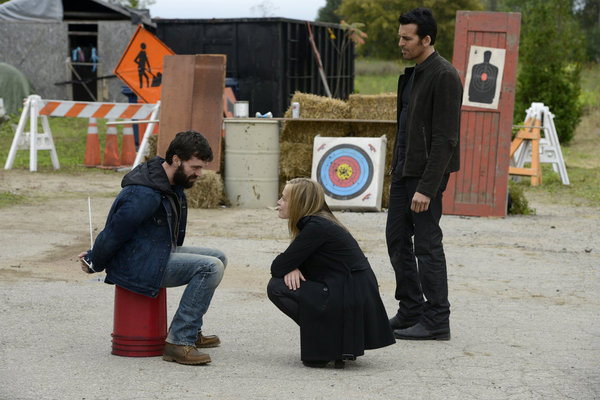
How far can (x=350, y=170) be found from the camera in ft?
41.6

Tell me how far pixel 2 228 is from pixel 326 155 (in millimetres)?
4455

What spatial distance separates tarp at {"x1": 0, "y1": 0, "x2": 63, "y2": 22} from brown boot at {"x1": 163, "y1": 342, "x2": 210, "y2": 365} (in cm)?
2409

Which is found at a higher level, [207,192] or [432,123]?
[432,123]

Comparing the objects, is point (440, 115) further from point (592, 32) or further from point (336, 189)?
point (592, 32)

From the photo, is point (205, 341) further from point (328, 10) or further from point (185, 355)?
point (328, 10)

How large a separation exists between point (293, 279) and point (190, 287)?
58cm

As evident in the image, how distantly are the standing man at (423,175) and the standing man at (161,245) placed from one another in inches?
54.9

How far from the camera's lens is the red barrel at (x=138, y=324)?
17.5ft

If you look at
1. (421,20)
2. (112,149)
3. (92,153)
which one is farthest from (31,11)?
(421,20)

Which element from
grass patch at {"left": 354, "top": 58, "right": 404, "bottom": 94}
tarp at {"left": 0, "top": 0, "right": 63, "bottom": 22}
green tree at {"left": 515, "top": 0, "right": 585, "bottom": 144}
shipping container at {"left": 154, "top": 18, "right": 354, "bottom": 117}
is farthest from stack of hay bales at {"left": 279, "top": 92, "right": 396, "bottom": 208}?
grass patch at {"left": 354, "top": 58, "right": 404, "bottom": 94}

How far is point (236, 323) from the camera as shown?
6.39 metres

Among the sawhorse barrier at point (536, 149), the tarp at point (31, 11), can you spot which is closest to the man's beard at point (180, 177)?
the sawhorse barrier at point (536, 149)

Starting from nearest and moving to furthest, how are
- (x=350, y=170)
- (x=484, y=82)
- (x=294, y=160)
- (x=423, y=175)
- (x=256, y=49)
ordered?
(x=423, y=175), (x=484, y=82), (x=350, y=170), (x=294, y=160), (x=256, y=49)

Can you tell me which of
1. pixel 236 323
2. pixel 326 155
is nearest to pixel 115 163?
pixel 326 155
